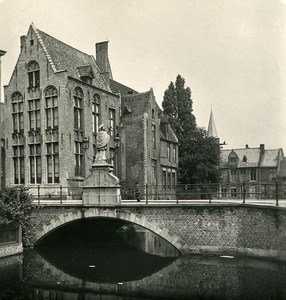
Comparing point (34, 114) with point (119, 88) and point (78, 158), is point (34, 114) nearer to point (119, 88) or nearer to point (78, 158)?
point (78, 158)

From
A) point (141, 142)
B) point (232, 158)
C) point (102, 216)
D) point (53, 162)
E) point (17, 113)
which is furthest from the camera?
point (232, 158)

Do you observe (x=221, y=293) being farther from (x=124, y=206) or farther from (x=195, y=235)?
(x=124, y=206)

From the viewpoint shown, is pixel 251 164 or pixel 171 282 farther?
pixel 251 164

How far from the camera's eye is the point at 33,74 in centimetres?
2858

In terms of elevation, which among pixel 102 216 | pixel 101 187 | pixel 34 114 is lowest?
pixel 102 216

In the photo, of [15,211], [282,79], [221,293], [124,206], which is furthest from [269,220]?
[15,211]

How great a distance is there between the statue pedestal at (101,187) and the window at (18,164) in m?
9.96

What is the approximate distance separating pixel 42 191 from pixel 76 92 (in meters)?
7.03

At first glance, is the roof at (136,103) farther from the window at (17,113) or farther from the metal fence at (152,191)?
the window at (17,113)

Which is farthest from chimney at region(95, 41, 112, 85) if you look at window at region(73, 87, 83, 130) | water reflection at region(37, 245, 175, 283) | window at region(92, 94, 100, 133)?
water reflection at region(37, 245, 175, 283)

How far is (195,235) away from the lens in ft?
61.8

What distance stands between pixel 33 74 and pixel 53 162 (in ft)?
20.5

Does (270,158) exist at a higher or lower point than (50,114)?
lower

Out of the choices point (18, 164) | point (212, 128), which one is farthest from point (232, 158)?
point (18, 164)
